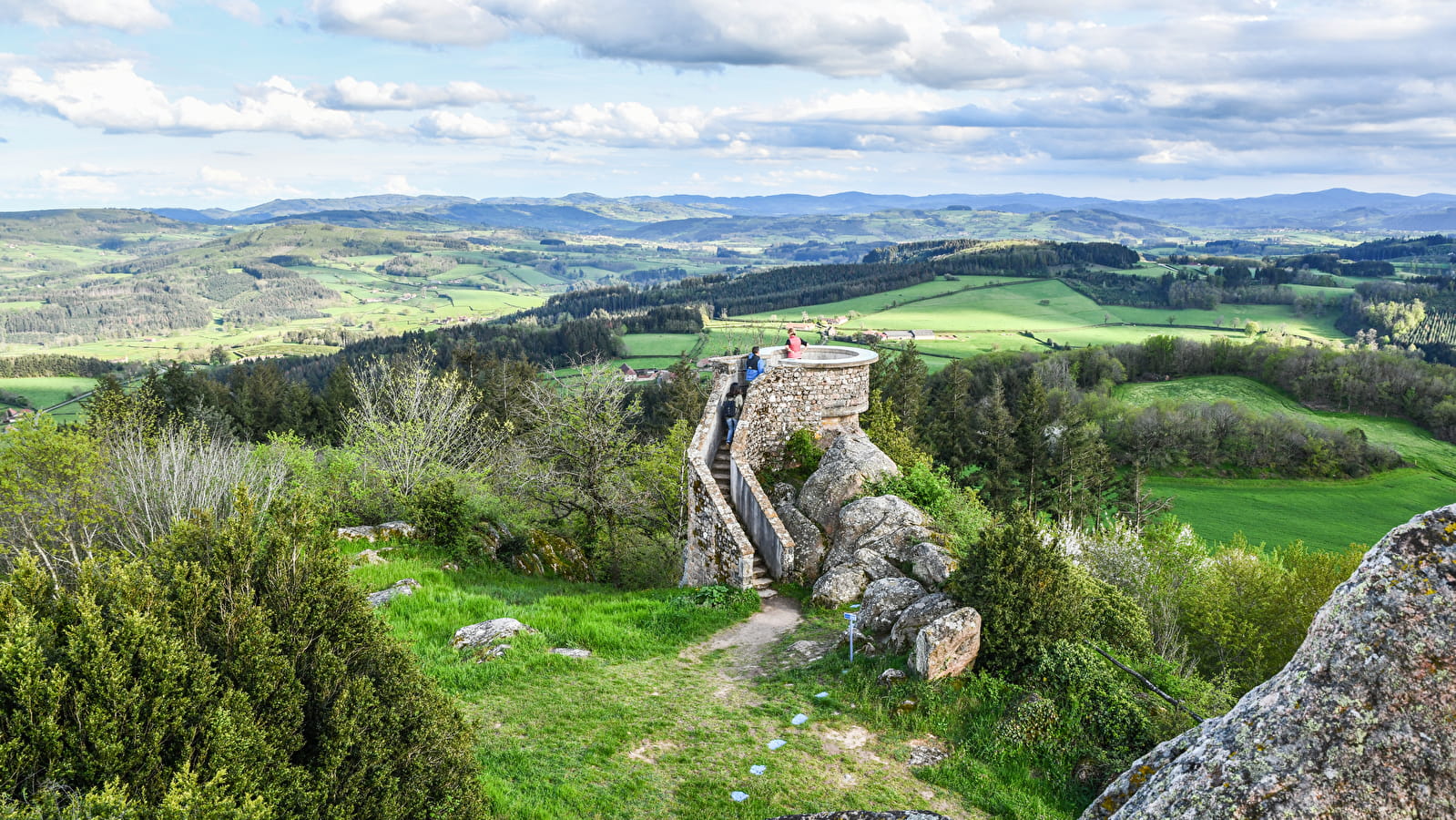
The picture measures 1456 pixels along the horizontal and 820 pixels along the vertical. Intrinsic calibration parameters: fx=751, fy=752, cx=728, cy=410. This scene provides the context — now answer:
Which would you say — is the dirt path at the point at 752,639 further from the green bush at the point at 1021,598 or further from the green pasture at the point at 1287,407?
the green pasture at the point at 1287,407

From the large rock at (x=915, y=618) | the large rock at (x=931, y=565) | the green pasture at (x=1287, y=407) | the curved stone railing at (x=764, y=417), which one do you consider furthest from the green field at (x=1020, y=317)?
the large rock at (x=915, y=618)

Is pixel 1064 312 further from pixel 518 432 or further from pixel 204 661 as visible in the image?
pixel 204 661

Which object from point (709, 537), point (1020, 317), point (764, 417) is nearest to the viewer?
point (709, 537)

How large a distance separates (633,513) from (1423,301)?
180 metres

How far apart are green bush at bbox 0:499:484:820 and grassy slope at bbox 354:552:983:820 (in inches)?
83.2

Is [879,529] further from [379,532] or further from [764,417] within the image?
[379,532]

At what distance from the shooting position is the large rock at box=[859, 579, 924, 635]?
12.9 m

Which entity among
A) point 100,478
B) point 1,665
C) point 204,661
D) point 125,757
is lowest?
point 100,478

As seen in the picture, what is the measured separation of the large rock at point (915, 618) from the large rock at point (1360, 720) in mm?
7096

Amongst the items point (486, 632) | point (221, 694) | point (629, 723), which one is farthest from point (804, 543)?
point (221, 694)

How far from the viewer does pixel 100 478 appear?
71.3 feet

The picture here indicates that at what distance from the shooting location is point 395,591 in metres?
15.3

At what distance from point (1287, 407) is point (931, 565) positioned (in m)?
92.3

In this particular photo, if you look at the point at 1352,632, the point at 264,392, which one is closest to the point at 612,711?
the point at 1352,632
